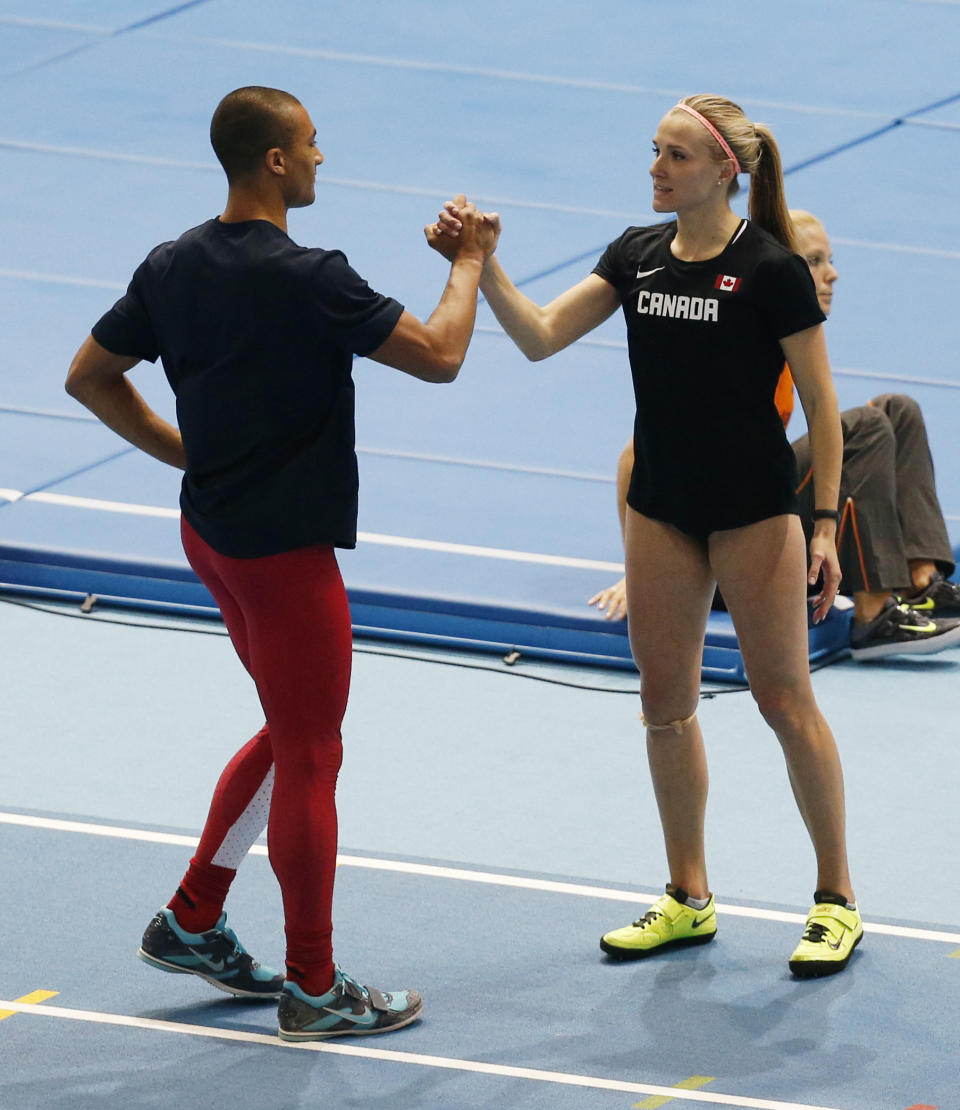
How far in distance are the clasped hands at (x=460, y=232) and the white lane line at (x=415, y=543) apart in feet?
9.07

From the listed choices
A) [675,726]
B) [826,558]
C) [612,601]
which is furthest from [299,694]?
[612,601]

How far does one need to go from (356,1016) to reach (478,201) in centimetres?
635

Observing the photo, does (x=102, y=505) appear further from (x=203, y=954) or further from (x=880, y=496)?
(x=203, y=954)

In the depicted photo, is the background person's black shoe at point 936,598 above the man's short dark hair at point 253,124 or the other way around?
the other way around

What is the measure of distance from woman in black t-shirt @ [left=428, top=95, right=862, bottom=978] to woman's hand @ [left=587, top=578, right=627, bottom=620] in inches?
71.7

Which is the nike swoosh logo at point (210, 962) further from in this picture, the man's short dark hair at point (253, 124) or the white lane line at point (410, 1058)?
the man's short dark hair at point (253, 124)

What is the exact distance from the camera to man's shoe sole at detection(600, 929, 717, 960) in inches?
190

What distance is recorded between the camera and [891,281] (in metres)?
9.56

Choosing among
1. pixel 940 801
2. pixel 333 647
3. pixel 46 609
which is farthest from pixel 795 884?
pixel 46 609

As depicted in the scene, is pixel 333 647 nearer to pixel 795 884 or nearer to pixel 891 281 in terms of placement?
pixel 795 884

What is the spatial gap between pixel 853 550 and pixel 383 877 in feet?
Answer: 7.18

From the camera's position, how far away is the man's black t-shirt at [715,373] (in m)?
4.46

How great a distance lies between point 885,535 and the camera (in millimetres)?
6770

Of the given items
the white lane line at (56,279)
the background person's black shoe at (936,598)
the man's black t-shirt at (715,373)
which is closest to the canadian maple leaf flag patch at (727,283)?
the man's black t-shirt at (715,373)
